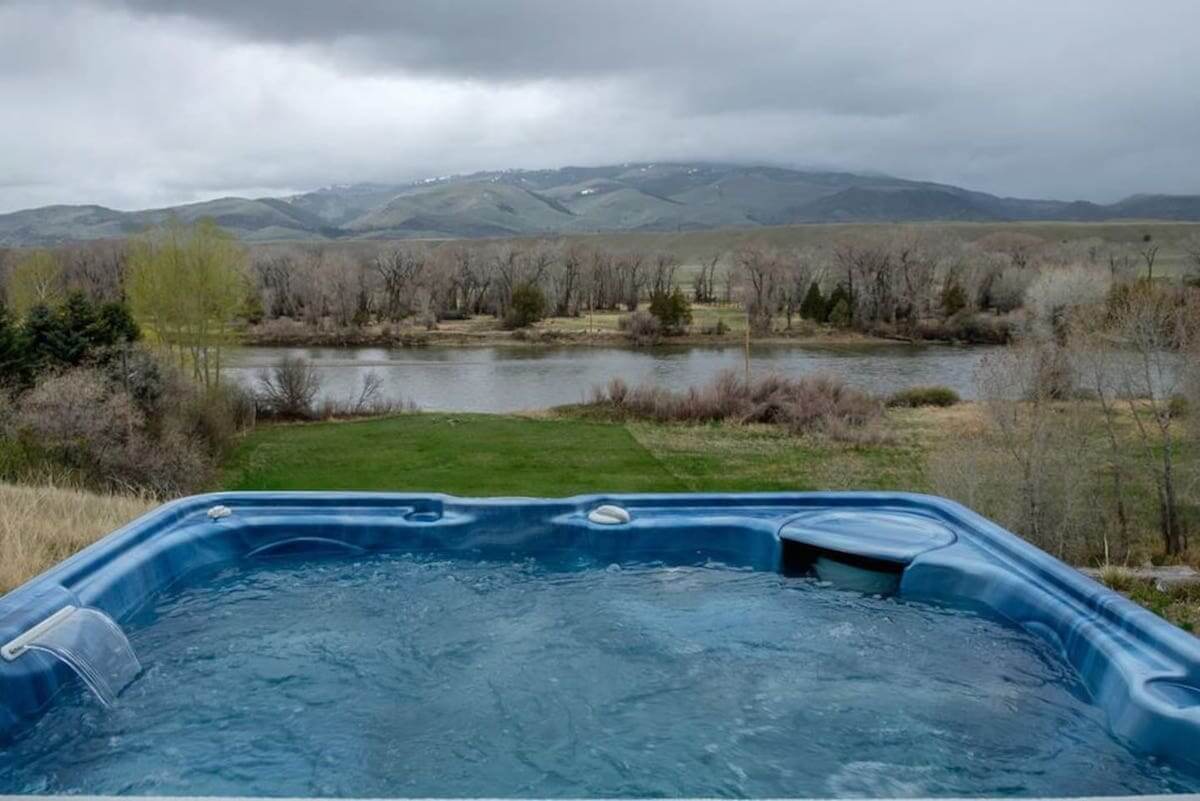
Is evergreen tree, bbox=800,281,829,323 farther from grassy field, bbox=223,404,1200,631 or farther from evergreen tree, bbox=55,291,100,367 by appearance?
evergreen tree, bbox=55,291,100,367

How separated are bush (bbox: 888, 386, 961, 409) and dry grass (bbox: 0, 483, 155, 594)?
74.2 feet

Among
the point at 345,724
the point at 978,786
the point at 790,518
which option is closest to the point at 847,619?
the point at 790,518

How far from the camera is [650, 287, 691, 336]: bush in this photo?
47219 mm

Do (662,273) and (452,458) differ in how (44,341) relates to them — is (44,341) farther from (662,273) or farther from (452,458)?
(662,273)

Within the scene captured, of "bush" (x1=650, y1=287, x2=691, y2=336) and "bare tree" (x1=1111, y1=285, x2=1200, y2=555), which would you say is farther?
"bush" (x1=650, y1=287, x2=691, y2=336)

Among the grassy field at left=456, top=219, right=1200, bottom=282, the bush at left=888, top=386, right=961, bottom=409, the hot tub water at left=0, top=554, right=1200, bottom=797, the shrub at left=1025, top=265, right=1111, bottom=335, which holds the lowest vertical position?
the bush at left=888, top=386, right=961, bottom=409

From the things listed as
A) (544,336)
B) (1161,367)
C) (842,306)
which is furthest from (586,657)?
(842,306)

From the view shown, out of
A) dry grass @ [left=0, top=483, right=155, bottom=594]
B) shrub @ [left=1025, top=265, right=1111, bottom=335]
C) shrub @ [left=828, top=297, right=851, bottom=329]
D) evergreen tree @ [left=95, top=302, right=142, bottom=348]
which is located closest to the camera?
dry grass @ [left=0, top=483, right=155, bottom=594]

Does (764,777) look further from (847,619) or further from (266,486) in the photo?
(266,486)

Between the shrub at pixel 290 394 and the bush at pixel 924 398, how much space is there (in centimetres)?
1603

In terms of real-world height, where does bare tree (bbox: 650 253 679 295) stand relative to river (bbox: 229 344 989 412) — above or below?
above

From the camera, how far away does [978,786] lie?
3.54 meters

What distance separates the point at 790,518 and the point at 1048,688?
2114 mm

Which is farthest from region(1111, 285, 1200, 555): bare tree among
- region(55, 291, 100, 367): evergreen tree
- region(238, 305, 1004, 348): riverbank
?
region(238, 305, 1004, 348): riverbank
